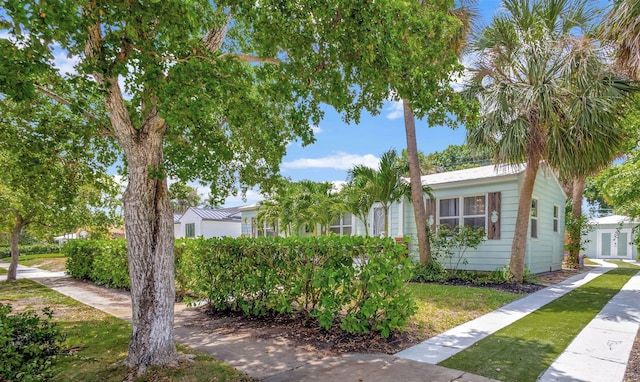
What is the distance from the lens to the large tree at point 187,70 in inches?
129

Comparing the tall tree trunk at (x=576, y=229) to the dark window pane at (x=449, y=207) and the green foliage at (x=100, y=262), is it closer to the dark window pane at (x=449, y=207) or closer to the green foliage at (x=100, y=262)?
the dark window pane at (x=449, y=207)

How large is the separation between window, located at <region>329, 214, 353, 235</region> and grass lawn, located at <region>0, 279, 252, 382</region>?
10799 millimetres

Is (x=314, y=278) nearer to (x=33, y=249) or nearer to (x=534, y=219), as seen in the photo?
(x=534, y=219)

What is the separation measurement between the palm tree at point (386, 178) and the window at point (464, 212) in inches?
62.0

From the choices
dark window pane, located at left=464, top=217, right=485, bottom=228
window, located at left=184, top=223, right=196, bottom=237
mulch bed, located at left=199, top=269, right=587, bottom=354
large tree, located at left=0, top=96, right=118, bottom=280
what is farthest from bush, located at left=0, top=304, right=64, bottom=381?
window, located at left=184, top=223, right=196, bottom=237

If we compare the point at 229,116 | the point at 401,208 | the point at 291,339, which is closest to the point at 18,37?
the point at 229,116

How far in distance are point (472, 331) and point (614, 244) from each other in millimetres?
24957

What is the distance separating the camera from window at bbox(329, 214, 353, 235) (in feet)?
55.3

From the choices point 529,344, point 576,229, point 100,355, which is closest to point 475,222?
point 576,229

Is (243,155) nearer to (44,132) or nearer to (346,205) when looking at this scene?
(44,132)

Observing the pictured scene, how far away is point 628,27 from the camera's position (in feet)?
19.1

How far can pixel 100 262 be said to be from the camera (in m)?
11.2

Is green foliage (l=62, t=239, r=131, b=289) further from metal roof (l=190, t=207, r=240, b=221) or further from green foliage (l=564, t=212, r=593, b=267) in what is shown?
green foliage (l=564, t=212, r=593, b=267)

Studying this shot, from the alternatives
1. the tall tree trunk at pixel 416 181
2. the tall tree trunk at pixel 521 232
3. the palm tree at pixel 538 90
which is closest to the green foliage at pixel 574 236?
the tall tree trunk at pixel 521 232
